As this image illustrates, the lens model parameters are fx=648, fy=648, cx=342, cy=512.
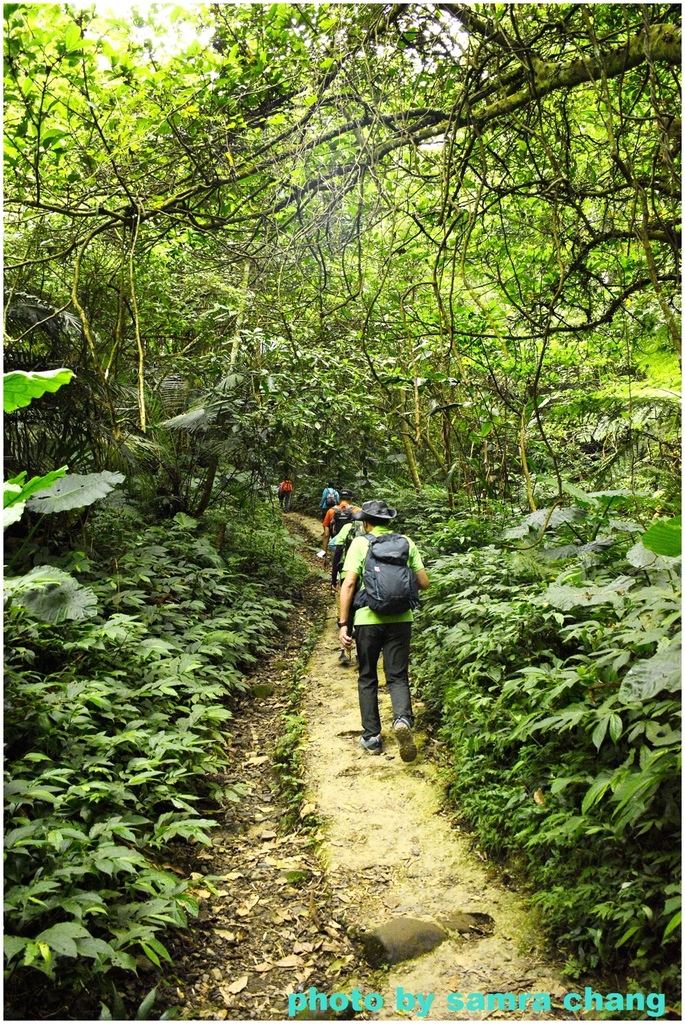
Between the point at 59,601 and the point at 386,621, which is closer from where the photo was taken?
the point at 59,601

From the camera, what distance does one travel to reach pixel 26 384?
247 cm

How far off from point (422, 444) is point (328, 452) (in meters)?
3.91

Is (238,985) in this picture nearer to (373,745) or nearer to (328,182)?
(373,745)

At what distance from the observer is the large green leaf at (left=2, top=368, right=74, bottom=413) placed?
7.44 ft

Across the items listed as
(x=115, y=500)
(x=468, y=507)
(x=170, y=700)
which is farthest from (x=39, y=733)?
(x=468, y=507)

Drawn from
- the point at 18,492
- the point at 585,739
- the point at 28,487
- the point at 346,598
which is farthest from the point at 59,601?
the point at 585,739

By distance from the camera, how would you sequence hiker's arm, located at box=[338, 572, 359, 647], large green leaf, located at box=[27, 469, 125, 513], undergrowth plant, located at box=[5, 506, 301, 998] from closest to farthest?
1. undergrowth plant, located at box=[5, 506, 301, 998]
2. large green leaf, located at box=[27, 469, 125, 513]
3. hiker's arm, located at box=[338, 572, 359, 647]

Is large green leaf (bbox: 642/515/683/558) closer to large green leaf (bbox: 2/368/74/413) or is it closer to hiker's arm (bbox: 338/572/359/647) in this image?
large green leaf (bbox: 2/368/74/413)

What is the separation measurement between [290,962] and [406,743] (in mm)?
1883

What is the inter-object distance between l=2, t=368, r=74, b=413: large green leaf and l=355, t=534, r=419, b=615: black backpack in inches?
123

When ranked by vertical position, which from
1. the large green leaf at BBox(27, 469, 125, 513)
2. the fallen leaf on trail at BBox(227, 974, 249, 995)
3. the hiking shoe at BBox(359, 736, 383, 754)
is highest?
the large green leaf at BBox(27, 469, 125, 513)

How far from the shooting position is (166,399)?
29.8 feet

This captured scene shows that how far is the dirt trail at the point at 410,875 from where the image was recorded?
2920 millimetres

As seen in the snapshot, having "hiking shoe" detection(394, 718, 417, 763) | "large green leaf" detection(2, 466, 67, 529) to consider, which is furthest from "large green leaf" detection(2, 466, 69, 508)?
"hiking shoe" detection(394, 718, 417, 763)
